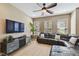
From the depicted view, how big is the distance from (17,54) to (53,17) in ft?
4.19

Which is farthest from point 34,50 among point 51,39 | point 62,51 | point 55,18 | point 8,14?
point 8,14

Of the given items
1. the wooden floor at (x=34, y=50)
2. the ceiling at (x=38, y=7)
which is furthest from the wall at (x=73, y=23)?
the wooden floor at (x=34, y=50)

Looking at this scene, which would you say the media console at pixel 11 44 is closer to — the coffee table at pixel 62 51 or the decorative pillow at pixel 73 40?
the coffee table at pixel 62 51

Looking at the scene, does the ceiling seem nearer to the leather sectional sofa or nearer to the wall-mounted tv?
the wall-mounted tv

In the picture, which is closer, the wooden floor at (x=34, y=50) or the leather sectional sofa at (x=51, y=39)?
the wooden floor at (x=34, y=50)

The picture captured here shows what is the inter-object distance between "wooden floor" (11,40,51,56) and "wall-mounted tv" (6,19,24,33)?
481mm

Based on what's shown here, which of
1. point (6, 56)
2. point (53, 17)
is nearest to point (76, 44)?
point (53, 17)

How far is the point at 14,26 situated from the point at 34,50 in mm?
796

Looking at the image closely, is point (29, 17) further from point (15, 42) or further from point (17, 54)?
point (17, 54)

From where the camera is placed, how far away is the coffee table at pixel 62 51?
2525 millimetres

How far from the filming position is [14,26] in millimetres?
2705

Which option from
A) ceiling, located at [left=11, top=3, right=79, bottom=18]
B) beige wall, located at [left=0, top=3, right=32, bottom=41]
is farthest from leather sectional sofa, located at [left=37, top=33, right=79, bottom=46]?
beige wall, located at [left=0, top=3, right=32, bottom=41]

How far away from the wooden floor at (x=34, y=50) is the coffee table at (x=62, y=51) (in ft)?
0.42

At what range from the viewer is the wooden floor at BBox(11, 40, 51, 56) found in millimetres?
2566
